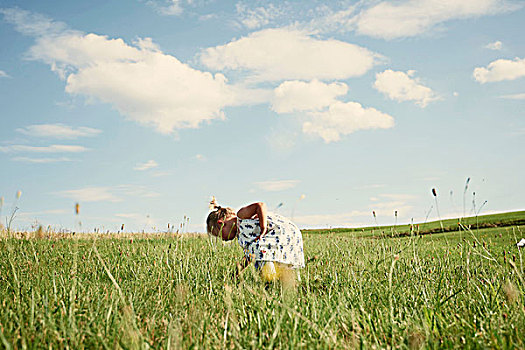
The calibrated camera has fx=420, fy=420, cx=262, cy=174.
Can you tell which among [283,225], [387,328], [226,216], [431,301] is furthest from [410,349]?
[226,216]

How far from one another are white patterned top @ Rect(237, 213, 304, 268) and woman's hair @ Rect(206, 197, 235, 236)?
303 millimetres

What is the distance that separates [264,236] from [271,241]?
0.10 metres

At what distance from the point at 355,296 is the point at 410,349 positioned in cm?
113

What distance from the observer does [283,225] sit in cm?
516

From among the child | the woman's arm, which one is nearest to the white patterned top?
the child

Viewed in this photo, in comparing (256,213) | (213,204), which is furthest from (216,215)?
(256,213)

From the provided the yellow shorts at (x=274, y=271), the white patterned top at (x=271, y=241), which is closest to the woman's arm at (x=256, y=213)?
the white patterned top at (x=271, y=241)

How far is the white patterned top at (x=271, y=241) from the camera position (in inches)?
196

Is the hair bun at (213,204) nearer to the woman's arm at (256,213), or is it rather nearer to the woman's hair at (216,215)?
the woman's hair at (216,215)

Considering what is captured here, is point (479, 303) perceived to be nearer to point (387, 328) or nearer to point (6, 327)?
point (387, 328)

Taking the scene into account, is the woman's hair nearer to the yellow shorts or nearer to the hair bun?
the hair bun

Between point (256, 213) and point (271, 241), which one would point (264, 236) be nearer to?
point (271, 241)

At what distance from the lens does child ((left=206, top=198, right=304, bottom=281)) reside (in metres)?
4.84

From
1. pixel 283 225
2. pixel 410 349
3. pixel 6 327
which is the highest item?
pixel 283 225
